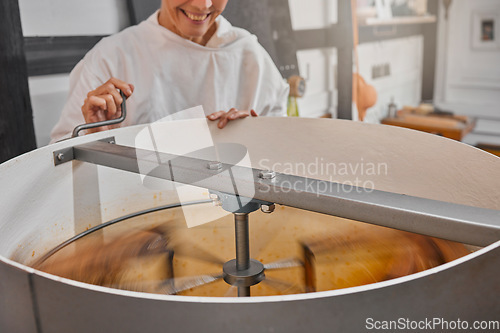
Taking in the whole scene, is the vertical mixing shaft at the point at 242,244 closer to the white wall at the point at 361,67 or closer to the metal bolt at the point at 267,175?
the metal bolt at the point at 267,175

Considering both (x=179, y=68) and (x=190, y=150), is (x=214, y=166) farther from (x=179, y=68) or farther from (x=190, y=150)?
(x=179, y=68)

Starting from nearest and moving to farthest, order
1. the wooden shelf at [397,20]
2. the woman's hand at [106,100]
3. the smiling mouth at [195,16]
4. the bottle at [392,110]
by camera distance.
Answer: the woman's hand at [106,100]
the smiling mouth at [195,16]
the wooden shelf at [397,20]
the bottle at [392,110]

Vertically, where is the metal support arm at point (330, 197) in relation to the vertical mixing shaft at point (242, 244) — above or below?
above

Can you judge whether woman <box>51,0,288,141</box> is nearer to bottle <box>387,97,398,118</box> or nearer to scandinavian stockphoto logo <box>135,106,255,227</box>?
scandinavian stockphoto logo <box>135,106,255,227</box>

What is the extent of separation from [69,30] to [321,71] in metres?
2.09

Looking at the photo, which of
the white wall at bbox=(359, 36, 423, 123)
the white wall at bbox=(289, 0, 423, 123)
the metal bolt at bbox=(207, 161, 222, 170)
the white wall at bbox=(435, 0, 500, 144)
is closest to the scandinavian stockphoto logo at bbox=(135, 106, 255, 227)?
the metal bolt at bbox=(207, 161, 222, 170)

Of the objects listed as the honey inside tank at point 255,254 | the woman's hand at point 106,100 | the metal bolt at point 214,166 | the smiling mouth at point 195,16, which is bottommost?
the honey inside tank at point 255,254

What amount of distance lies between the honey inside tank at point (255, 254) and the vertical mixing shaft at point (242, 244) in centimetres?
3

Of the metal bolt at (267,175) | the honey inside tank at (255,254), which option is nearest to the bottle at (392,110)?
the honey inside tank at (255,254)

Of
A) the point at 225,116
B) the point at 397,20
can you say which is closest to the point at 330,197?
the point at 225,116

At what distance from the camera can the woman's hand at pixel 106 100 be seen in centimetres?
100

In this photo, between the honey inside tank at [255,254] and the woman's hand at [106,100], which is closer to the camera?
the honey inside tank at [255,254]

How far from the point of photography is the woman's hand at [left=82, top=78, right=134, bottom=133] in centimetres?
100

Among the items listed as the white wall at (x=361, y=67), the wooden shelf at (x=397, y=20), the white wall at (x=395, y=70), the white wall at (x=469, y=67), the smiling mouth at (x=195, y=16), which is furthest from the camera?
the white wall at (x=469, y=67)
